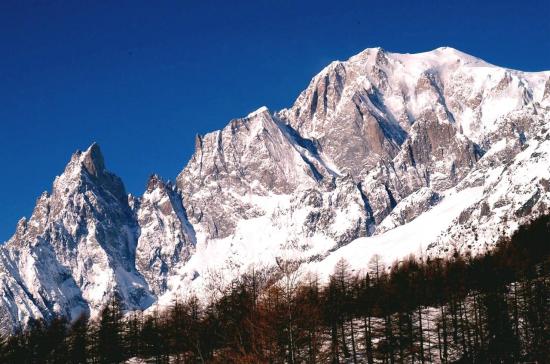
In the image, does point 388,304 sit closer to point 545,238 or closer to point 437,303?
point 437,303

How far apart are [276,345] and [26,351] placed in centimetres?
5571

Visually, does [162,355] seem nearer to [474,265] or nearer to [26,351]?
[26,351]

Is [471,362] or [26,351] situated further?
[26,351]

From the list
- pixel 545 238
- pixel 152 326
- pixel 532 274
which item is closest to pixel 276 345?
pixel 532 274

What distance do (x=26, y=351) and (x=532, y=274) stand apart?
59.3 meters

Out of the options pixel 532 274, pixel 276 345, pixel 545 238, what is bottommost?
pixel 276 345

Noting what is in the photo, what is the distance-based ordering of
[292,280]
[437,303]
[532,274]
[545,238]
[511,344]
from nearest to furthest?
[292,280] → [511,344] → [532,274] → [437,303] → [545,238]

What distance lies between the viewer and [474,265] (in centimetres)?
8606

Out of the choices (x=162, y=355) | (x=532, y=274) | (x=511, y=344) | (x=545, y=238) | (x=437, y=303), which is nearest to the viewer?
(x=511, y=344)

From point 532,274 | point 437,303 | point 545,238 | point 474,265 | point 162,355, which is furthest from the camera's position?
point 545,238

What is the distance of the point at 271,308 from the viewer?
158 ft

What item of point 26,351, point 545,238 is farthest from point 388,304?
point 545,238

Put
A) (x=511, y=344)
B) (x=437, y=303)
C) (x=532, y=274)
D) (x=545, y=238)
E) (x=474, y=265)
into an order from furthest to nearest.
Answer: (x=545, y=238) < (x=437, y=303) < (x=474, y=265) < (x=532, y=274) < (x=511, y=344)

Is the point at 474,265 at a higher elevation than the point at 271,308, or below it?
higher
